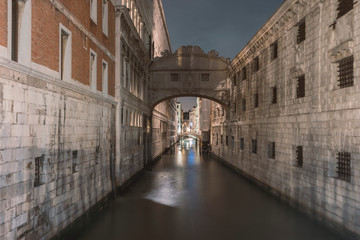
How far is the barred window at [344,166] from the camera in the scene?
32.3 feet

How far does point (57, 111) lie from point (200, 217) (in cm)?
778

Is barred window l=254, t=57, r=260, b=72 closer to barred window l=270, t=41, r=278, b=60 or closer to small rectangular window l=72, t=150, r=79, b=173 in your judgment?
barred window l=270, t=41, r=278, b=60

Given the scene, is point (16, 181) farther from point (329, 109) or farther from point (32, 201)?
point (329, 109)

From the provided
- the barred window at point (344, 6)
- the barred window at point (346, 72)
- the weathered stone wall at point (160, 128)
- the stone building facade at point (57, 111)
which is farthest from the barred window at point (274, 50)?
the weathered stone wall at point (160, 128)

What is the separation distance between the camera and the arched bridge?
96.7 ft

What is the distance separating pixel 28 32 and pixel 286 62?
12454mm

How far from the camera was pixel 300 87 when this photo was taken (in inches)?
539

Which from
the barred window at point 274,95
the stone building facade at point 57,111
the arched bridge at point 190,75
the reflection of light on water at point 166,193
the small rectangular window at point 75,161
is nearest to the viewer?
the stone building facade at point 57,111

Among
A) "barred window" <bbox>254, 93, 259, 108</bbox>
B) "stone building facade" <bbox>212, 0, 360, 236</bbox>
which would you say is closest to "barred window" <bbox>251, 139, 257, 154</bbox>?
"stone building facade" <bbox>212, 0, 360, 236</bbox>

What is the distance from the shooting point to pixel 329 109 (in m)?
10.8

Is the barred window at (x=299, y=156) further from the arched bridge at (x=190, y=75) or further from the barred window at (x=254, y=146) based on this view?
the arched bridge at (x=190, y=75)

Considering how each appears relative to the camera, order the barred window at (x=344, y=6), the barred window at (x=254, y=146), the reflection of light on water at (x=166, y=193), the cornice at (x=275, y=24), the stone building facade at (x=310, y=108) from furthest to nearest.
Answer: the barred window at (x=254, y=146) → the reflection of light on water at (x=166, y=193) → the cornice at (x=275, y=24) → the barred window at (x=344, y=6) → the stone building facade at (x=310, y=108)

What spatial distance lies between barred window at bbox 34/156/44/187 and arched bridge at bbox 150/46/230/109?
2178cm

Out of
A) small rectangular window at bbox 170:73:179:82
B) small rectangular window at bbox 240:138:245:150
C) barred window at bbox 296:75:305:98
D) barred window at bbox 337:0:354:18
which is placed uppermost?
small rectangular window at bbox 170:73:179:82
